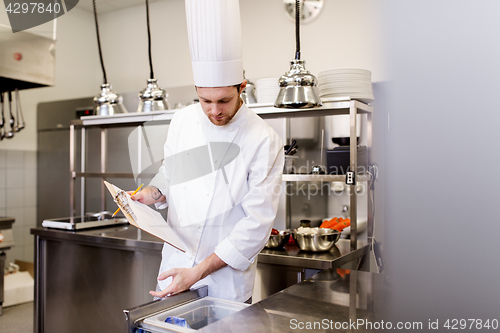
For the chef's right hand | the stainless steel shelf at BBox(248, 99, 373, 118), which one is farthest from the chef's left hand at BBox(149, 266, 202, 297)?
the stainless steel shelf at BBox(248, 99, 373, 118)

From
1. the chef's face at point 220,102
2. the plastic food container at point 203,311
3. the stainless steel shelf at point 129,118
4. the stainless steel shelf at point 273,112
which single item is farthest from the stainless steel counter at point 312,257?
the stainless steel shelf at point 129,118

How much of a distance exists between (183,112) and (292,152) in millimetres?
930

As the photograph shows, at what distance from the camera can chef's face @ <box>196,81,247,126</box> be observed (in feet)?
4.73

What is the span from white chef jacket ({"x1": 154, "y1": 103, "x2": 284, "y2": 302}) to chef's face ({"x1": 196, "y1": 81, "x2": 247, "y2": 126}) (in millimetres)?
127

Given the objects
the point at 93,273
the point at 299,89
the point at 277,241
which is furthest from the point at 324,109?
the point at 93,273

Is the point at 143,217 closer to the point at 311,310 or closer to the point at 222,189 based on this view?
the point at 222,189

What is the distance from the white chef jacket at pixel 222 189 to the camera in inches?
61.0

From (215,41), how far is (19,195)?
4.07 meters

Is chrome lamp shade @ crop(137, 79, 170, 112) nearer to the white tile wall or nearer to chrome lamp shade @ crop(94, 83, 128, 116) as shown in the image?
chrome lamp shade @ crop(94, 83, 128, 116)

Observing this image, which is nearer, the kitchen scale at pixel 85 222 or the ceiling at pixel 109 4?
the kitchen scale at pixel 85 222

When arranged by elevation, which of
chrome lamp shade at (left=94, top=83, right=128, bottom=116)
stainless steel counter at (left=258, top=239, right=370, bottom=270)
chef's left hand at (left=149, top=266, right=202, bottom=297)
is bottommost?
stainless steel counter at (left=258, top=239, right=370, bottom=270)

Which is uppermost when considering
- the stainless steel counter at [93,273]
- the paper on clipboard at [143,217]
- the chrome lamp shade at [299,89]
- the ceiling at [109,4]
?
the ceiling at [109,4]

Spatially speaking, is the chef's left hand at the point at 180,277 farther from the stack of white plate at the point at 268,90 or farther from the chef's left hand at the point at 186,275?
the stack of white plate at the point at 268,90

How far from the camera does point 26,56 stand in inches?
25.9
